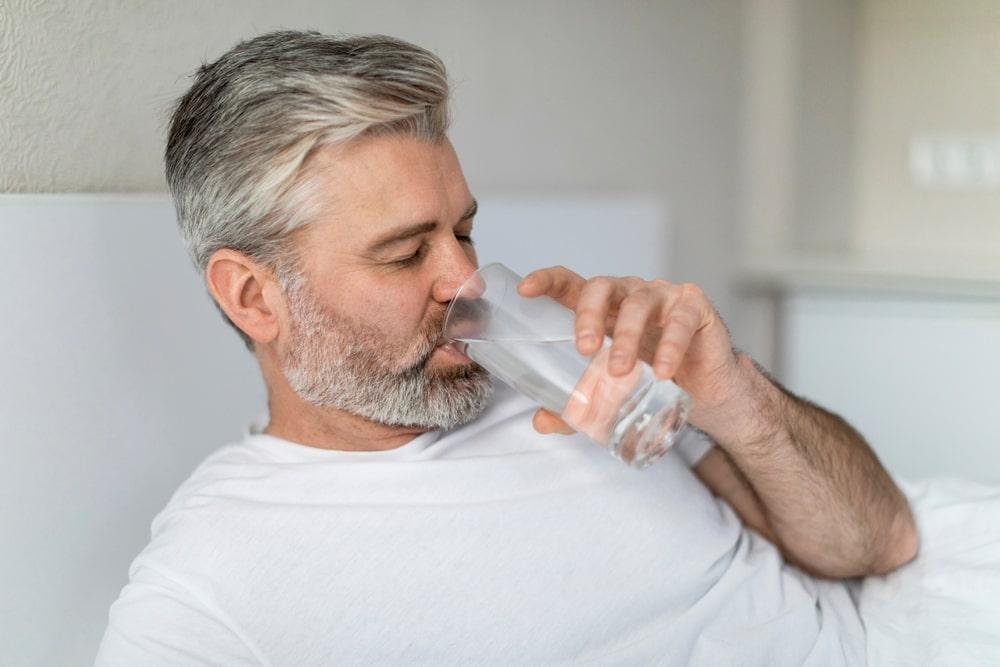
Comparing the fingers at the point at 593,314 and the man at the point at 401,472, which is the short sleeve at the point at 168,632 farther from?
the fingers at the point at 593,314

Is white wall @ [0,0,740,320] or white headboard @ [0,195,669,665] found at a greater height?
white wall @ [0,0,740,320]

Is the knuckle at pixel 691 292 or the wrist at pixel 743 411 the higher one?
the knuckle at pixel 691 292

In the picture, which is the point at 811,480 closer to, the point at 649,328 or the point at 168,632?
the point at 649,328

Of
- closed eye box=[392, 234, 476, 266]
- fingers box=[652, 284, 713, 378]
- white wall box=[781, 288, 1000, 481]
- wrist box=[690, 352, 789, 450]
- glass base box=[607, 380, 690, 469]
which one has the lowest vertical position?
white wall box=[781, 288, 1000, 481]

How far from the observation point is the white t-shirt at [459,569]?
1.08 m

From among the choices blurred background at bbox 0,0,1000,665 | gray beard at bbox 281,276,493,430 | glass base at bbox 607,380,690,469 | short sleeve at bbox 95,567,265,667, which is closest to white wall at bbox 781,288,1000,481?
blurred background at bbox 0,0,1000,665

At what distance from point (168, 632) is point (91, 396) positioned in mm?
336

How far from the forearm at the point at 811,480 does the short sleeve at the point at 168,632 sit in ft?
1.80

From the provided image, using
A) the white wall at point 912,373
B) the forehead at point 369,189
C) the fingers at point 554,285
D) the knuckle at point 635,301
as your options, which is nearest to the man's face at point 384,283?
the forehead at point 369,189

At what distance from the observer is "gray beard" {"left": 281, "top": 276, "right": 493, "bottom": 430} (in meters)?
1.17

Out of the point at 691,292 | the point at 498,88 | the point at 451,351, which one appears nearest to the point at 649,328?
the point at 691,292

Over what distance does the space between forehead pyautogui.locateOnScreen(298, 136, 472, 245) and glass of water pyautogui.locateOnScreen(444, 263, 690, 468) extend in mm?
128

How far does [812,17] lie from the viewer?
8.49 ft

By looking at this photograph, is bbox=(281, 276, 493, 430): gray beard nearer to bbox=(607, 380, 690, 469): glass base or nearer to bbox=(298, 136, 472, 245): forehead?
bbox=(298, 136, 472, 245): forehead
